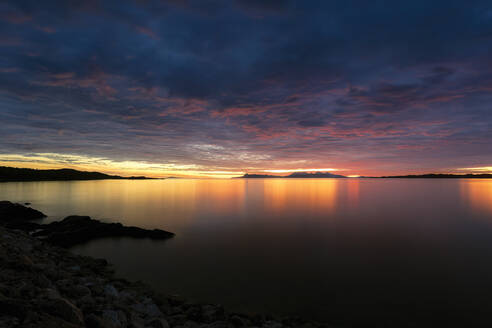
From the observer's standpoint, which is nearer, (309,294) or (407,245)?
(309,294)

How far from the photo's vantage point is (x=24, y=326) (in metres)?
4.64

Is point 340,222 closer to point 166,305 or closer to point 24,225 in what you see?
point 166,305

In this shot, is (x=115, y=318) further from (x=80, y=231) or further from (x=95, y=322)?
(x=80, y=231)

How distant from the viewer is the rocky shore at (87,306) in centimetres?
521

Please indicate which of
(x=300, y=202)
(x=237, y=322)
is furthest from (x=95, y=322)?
(x=300, y=202)

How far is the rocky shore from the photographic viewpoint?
205 inches

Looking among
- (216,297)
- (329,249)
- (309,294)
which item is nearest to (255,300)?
(216,297)

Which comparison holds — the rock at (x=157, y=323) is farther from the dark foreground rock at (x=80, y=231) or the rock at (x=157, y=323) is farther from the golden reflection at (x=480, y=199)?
the golden reflection at (x=480, y=199)

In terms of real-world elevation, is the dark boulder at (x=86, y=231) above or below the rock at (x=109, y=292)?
below

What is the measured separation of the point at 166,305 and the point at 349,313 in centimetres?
801

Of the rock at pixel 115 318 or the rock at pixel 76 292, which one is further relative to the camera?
the rock at pixel 76 292

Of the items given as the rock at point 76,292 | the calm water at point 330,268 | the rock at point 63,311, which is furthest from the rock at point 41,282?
the calm water at point 330,268

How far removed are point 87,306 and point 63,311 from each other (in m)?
1.77

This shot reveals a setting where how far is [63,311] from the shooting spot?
5.76 meters
